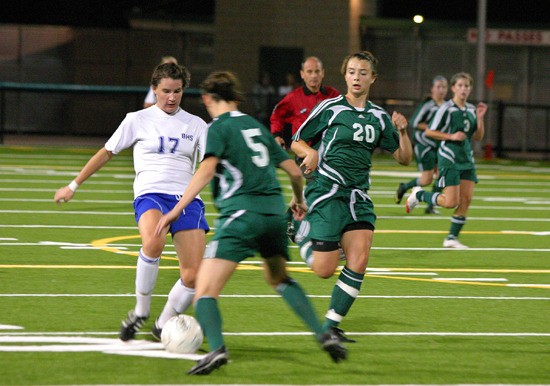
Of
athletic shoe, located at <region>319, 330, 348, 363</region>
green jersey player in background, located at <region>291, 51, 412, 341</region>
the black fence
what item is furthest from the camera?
the black fence

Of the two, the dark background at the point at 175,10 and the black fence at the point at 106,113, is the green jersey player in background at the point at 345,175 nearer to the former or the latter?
the black fence at the point at 106,113

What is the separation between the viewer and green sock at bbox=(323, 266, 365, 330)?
8.42 meters

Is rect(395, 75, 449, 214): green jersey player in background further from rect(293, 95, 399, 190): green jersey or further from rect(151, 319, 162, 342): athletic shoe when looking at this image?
rect(151, 319, 162, 342): athletic shoe

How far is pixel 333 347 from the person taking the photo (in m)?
7.54

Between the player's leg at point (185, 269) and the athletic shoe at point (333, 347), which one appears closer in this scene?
the athletic shoe at point (333, 347)

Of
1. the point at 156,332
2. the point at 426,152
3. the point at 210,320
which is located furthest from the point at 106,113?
the point at 210,320

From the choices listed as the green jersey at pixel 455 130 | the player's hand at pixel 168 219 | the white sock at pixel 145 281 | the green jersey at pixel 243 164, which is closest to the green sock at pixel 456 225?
the green jersey at pixel 455 130

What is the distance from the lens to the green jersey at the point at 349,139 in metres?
8.80

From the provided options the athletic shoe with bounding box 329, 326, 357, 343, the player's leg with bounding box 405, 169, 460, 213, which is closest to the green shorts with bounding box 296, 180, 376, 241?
the athletic shoe with bounding box 329, 326, 357, 343

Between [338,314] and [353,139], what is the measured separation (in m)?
1.29

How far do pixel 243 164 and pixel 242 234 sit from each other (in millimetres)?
422

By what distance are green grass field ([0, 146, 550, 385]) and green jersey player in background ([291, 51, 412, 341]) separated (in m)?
0.53

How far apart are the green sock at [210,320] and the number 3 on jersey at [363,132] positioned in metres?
2.09

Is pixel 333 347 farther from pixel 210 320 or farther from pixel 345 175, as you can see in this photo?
pixel 345 175
